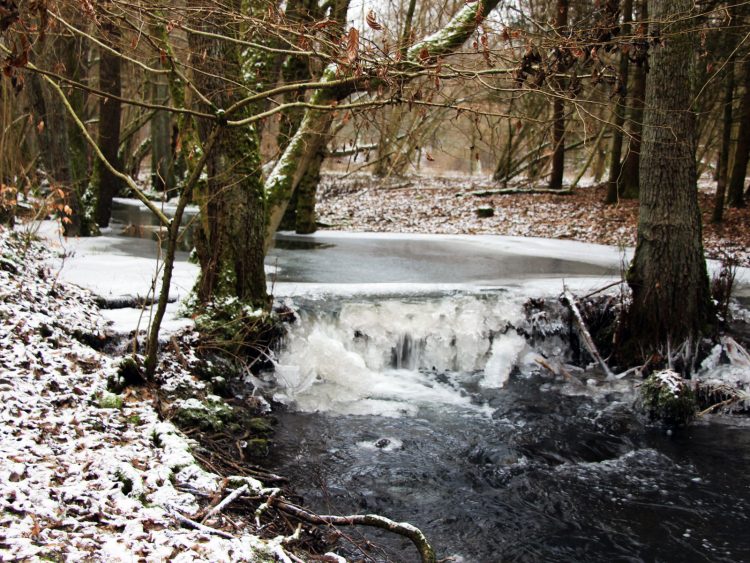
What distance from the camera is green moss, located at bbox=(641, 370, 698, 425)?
7059mm

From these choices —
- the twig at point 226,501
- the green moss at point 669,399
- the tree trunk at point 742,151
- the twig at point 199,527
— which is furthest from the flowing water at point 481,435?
the tree trunk at point 742,151

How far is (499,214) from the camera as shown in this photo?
19.5 meters

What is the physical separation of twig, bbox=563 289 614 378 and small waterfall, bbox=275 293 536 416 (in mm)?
719

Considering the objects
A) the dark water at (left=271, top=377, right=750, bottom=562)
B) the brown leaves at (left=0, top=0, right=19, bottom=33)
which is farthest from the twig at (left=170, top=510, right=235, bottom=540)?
the brown leaves at (left=0, top=0, right=19, bottom=33)

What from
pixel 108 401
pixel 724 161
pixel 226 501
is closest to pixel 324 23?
pixel 226 501

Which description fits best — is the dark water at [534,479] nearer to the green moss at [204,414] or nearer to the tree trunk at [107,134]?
the green moss at [204,414]

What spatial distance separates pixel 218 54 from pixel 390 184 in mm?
20363

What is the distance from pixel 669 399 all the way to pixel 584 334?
71.4 inches

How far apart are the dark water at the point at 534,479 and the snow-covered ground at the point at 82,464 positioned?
3.97 ft

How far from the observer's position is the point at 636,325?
27.0ft

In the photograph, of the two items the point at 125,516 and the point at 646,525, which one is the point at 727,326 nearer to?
the point at 646,525

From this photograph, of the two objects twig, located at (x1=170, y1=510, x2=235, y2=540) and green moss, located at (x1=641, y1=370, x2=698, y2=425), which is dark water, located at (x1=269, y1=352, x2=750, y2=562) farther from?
twig, located at (x1=170, y1=510, x2=235, y2=540)

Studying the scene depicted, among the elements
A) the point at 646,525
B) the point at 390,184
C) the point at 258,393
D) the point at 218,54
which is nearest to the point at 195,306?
the point at 258,393

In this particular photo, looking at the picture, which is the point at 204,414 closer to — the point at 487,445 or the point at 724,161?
the point at 487,445
